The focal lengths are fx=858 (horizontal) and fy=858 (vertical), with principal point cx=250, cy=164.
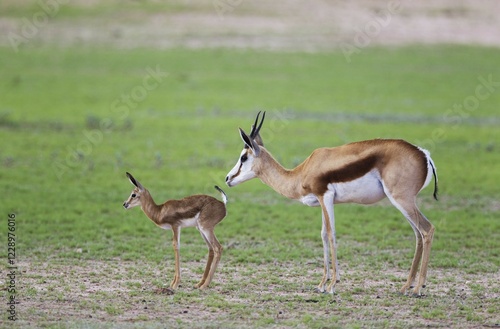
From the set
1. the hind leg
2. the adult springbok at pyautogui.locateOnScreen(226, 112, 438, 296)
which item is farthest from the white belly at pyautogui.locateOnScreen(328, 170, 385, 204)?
the hind leg

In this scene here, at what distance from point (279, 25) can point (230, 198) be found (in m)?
37.6

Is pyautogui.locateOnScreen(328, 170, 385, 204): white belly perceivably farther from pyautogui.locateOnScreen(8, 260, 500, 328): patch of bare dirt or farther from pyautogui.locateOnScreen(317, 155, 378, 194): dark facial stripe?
pyautogui.locateOnScreen(8, 260, 500, 328): patch of bare dirt

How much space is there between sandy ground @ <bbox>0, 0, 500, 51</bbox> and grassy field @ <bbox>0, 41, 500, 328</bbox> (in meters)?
9.40

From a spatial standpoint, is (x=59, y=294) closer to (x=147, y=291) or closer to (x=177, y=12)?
(x=147, y=291)

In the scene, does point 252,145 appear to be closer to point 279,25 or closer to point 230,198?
point 230,198

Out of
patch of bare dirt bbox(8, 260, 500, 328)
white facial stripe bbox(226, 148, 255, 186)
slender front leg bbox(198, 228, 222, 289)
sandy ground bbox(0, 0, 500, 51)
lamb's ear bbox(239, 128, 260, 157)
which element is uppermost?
sandy ground bbox(0, 0, 500, 51)

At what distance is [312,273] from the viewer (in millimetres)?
10570

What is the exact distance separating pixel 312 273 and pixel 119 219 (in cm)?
429

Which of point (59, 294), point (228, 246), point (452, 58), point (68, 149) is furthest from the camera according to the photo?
point (452, 58)

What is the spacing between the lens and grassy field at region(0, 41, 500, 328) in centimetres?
893

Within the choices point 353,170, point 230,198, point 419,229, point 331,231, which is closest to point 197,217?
point 331,231

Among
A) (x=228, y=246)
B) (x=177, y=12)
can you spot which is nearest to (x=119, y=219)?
(x=228, y=246)

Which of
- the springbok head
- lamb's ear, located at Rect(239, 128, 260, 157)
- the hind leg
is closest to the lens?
the hind leg

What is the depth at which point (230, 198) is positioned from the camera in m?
15.8
